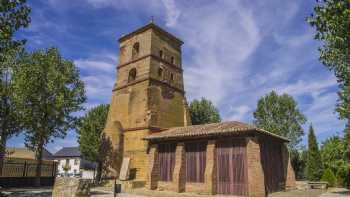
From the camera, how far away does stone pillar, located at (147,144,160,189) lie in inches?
879

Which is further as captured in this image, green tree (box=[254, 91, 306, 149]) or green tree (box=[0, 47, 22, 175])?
green tree (box=[254, 91, 306, 149])

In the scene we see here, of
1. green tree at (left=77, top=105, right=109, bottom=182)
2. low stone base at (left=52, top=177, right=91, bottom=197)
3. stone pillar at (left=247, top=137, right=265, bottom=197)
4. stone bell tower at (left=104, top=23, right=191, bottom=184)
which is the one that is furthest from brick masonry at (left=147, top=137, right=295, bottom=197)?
green tree at (left=77, top=105, right=109, bottom=182)

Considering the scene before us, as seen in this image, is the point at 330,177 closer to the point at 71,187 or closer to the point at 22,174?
the point at 71,187

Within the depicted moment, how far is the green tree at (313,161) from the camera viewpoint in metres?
33.4

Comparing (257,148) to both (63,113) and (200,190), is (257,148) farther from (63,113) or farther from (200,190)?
(63,113)

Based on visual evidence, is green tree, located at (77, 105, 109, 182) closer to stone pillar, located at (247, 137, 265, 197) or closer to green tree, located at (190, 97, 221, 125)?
green tree, located at (190, 97, 221, 125)

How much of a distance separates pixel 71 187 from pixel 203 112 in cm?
3075

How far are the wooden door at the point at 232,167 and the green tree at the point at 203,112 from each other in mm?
20096

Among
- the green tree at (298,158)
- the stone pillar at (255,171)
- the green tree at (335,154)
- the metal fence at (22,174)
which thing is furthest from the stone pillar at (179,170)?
the green tree at (298,158)

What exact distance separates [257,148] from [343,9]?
398 inches

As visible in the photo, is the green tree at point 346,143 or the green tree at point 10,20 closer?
the green tree at point 10,20

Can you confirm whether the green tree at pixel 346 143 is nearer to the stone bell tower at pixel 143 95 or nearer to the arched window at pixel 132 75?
the stone bell tower at pixel 143 95

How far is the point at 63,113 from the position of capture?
2411 cm

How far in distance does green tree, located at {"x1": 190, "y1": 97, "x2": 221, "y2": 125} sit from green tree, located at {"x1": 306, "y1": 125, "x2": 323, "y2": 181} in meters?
12.8
